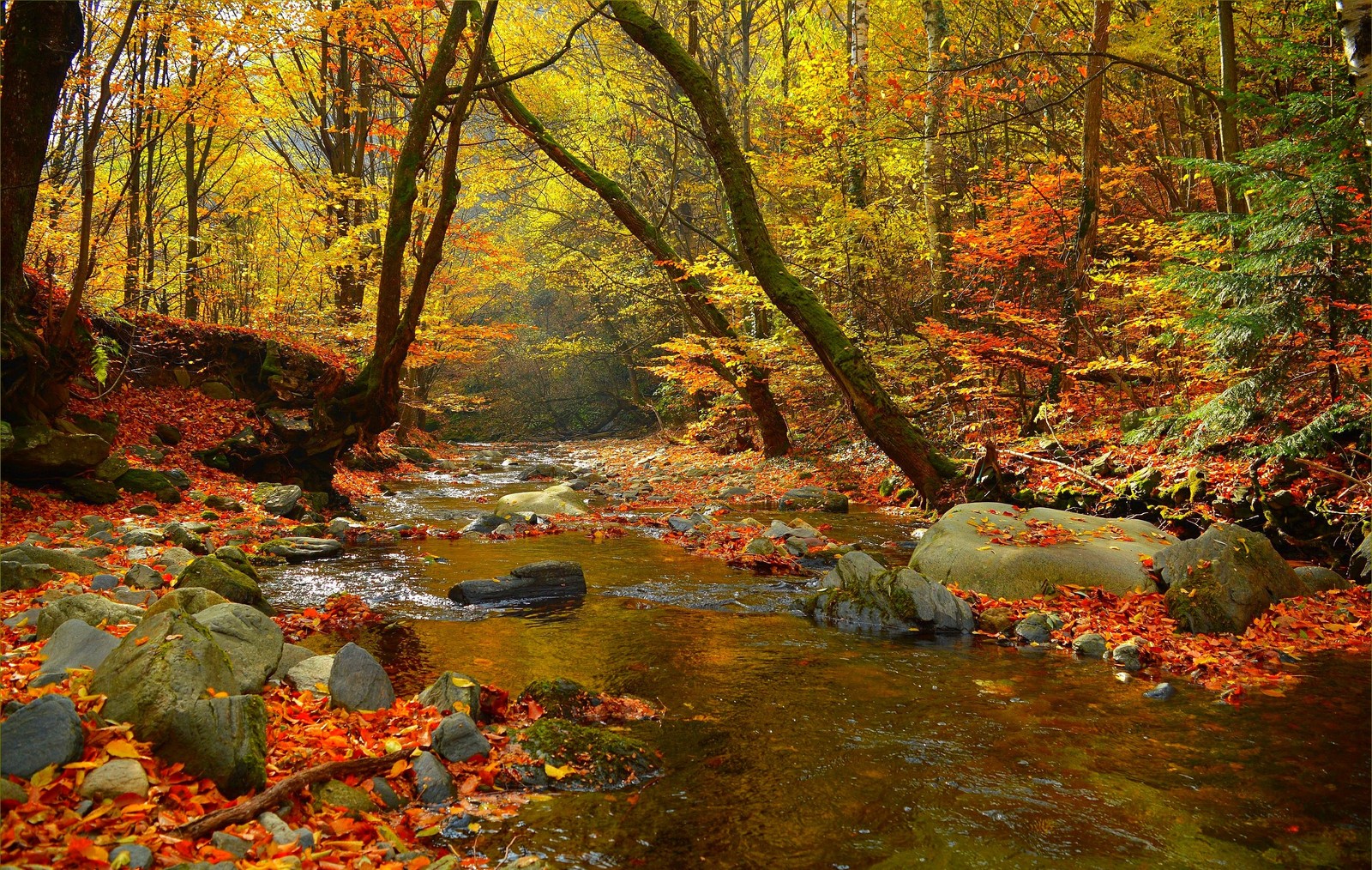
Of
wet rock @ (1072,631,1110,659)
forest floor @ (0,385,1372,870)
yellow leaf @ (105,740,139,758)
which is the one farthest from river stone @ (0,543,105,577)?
wet rock @ (1072,631,1110,659)

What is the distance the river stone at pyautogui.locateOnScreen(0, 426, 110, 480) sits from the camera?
7.29 metres

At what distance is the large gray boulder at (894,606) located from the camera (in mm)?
5844

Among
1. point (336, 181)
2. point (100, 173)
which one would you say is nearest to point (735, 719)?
point (336, 181)

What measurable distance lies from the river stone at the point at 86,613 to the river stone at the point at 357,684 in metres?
1.15

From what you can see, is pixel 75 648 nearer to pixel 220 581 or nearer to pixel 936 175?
pixel 220 581

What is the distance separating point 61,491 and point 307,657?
17.3ft

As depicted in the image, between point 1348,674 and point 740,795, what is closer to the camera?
point 740,795

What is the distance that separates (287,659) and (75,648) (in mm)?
1018

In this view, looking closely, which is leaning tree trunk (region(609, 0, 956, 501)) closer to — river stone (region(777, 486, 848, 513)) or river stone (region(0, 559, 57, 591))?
river stone (region(777, 486, 848, 513))

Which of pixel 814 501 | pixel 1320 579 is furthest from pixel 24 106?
pixel 1320 579

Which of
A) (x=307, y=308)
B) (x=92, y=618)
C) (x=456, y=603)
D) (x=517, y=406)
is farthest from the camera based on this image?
(x=517, y=406)

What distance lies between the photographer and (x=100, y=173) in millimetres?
16156

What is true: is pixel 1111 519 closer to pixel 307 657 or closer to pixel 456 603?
pixel 456 603

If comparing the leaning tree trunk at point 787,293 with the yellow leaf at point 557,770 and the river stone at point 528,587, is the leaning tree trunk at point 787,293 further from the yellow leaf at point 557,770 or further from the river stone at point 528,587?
the yellow leaf at point 557,770
